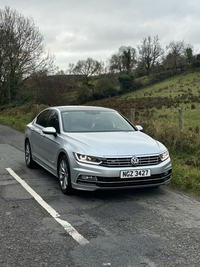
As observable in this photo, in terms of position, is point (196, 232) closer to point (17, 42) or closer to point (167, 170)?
point (167, 170)

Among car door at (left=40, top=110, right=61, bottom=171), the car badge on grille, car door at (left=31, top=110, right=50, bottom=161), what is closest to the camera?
the car badge on grille

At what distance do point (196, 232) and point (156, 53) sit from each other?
267ft

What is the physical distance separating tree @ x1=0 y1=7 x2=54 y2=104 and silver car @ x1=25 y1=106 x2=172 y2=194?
1177 inches

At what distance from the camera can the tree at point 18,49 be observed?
1384 inches

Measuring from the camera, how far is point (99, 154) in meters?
5.70

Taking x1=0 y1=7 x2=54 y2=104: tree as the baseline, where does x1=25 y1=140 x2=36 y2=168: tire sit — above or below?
below

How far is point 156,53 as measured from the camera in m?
82.5

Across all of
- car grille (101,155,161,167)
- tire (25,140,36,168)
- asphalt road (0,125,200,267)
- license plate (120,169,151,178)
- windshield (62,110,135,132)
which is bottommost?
asphalt road (0,125,200,267)

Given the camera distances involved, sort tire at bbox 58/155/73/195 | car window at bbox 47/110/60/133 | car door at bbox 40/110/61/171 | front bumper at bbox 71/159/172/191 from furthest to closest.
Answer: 1. car window at bbox 47/110/60/133
2. car door at bbox 40/110/61/171
3. tire at bbox 58/155/73/195
4. front bumper at bbox 71/159/172/191

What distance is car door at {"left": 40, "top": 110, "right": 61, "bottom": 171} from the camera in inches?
265

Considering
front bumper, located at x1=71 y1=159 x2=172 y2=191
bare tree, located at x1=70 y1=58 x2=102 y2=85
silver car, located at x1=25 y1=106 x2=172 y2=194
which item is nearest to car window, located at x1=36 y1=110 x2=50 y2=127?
silver car, located at x1=25 y1=106 x2=172 y2=194

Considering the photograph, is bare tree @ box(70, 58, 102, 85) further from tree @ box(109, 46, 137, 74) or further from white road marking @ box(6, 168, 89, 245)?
white road marking @ box(6, 168, 89, 245)

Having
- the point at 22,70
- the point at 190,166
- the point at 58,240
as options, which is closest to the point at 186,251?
the point at 58,240

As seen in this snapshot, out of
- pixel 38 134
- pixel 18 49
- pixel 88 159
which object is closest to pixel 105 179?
pixel 88 159
